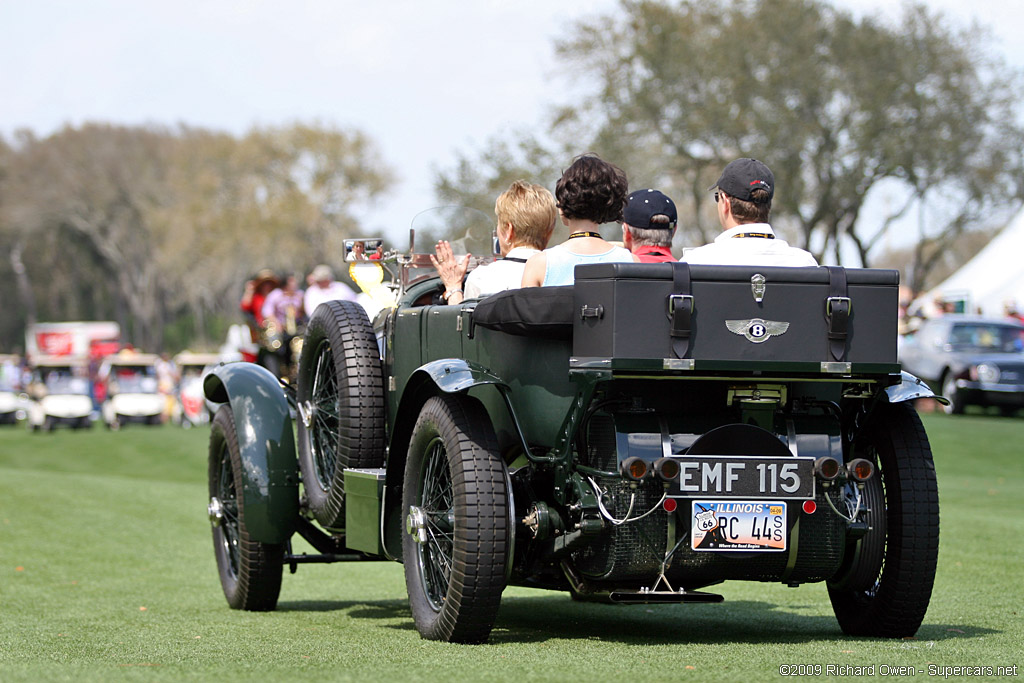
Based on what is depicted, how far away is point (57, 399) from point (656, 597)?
3399 centimetres

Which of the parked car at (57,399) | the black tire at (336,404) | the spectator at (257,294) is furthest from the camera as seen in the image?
the parked car at (57,399)

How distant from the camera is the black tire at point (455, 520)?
482cm

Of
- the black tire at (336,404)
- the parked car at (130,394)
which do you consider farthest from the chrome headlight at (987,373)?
the parked car at (130,394)

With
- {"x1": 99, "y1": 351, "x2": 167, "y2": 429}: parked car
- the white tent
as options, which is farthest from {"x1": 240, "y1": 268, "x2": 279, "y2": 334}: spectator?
the white tent

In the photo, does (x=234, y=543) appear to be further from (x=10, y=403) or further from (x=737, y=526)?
(x=10, y=403)

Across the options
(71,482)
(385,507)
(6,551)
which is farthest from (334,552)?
(71,482)

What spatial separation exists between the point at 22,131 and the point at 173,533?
62.6m

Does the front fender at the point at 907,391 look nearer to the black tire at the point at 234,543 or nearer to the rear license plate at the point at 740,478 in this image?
the rear license plate at the point at 740,478

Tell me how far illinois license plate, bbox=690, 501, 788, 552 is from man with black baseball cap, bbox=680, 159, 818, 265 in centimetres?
96

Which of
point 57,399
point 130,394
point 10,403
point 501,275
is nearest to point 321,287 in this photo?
Answer: point 501,275

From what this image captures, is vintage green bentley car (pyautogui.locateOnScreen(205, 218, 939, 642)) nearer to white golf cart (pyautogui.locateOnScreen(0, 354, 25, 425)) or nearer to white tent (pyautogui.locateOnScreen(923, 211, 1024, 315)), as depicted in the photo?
white tent (pyautogui.locateOnScreen(923, 211, 1024, 315))

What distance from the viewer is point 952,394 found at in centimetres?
2409

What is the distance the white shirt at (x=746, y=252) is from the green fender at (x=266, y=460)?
257cm

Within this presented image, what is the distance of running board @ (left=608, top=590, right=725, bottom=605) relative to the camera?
15.4ft
